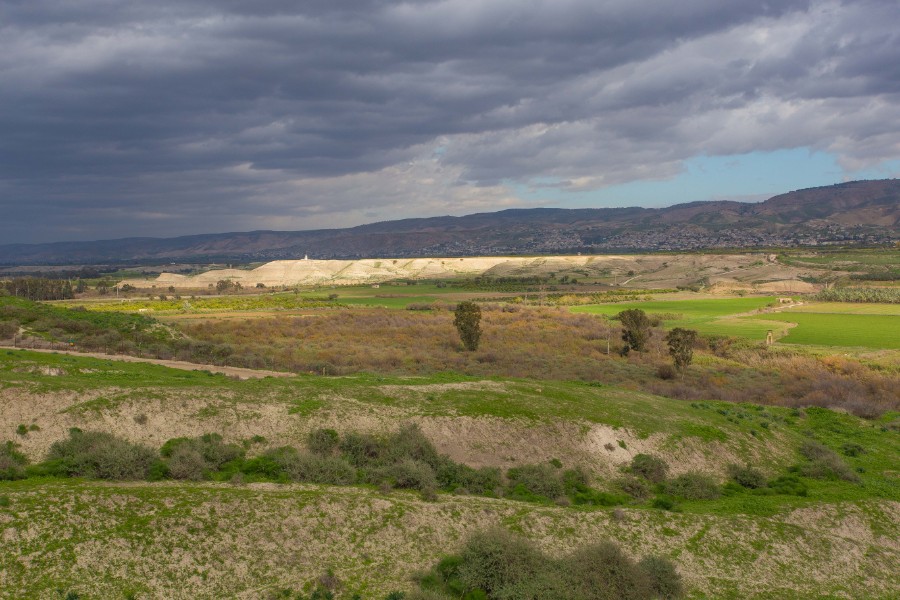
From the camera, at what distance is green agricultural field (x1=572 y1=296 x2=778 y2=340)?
240ft

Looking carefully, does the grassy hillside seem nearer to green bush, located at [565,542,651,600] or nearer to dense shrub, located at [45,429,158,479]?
dense shrub, located at [45,429,158,479]

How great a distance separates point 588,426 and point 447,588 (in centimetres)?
1166

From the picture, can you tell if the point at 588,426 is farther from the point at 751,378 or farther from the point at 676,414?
the point at 751,378

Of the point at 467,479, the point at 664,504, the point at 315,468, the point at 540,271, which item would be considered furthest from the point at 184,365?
the point at 540,271

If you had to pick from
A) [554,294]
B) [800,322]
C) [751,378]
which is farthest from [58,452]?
[554,294]

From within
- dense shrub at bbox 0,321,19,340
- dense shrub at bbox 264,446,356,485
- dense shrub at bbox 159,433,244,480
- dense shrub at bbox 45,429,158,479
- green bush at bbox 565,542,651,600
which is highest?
dense shrub at bbox 0,321,19,340

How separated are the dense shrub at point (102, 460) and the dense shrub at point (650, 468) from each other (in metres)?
16.3

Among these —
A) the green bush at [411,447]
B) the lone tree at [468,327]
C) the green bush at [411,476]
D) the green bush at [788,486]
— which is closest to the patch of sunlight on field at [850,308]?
the lone tree at [468,327]

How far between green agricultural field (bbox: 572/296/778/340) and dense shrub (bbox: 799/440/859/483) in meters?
44.4

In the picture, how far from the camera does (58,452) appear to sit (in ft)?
60.1

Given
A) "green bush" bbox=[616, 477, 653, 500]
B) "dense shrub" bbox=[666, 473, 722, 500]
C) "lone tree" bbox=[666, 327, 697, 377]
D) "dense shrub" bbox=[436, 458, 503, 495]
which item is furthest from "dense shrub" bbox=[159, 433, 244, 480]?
"lone tree" bbox=[666, 327, 697, 377]

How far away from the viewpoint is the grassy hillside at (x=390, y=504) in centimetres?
1359

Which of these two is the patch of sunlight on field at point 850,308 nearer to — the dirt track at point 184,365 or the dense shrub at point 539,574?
the dirt track at point 184,365

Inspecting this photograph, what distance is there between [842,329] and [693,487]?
199 ft
